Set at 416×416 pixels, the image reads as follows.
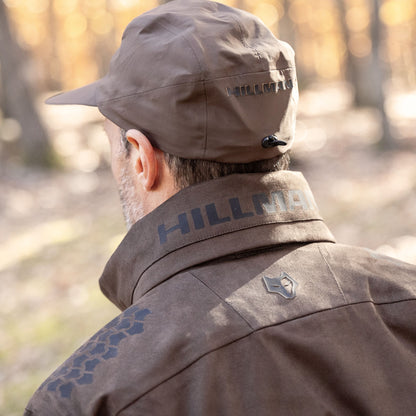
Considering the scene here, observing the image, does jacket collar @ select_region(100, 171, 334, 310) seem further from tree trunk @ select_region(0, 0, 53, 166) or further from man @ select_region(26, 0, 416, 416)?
tree trunk @ select_region(0, 0, 53, 166)

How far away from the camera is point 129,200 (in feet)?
6.08

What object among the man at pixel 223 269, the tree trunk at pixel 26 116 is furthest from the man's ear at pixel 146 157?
the tree trunk at pixel 26 116

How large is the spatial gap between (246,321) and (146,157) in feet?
1.93

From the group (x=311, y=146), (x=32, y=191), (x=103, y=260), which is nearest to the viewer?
(x=103, y=260)

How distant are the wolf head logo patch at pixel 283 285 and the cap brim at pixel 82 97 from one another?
833 millimetres

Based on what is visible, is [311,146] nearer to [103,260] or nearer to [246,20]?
[103,260]

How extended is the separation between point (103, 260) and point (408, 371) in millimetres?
6230

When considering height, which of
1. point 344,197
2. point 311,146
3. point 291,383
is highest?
point 291,383

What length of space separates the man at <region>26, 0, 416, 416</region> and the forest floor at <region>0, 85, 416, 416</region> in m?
3.66

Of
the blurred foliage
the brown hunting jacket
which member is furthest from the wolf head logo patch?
the blurred foliage

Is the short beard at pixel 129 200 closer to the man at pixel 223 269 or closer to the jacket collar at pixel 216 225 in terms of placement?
the man at pixel 223 269

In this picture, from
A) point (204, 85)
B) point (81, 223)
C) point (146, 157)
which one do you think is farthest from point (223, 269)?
point (81, 223)

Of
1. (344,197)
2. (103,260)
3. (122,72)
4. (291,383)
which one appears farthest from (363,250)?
(344,197)

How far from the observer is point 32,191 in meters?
10.8
